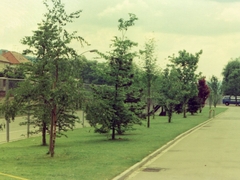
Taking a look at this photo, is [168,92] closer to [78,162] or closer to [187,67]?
[187,67]

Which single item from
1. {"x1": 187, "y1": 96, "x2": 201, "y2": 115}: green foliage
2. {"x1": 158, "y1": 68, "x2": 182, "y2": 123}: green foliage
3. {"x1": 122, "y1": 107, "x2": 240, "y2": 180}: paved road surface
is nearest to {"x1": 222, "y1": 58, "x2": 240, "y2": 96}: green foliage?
{"x1": 187, "y1": 96, "x2": 201, "y2": 115}: green foliage

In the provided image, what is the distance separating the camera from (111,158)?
13250 mm

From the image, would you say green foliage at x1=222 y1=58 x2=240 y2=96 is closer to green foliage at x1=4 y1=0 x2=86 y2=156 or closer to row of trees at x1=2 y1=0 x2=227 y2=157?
row of trees at x1=2 y1=0 x2=227 y2=157

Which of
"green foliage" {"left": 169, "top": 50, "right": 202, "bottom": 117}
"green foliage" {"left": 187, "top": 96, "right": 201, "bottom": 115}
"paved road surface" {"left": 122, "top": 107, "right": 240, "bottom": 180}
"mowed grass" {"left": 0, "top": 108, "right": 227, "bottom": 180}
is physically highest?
"green foliage" {"left": 169, "top": 50, "right": 202, "bottom": 117}

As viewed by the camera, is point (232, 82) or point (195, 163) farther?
point (232, 82)

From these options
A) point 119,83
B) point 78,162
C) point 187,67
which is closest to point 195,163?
point 78,162

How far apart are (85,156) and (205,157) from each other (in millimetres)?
3920

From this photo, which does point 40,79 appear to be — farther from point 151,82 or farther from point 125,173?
point 151,82

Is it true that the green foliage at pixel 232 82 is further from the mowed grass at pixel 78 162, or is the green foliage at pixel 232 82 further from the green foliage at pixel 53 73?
the green foliage at pixel 53 73

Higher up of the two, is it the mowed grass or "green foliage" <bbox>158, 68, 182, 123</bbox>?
"green foliage" <bbox>158, 68, 182, 123</bbox>

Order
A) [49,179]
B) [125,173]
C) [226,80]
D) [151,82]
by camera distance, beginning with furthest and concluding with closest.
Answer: [226,80]
[151,82]
[125,173]
[49,179]

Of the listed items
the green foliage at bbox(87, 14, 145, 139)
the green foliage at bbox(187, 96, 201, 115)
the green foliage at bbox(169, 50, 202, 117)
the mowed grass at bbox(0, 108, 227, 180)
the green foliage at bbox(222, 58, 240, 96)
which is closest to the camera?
the mowed grass at bbox(0, 108, 227, 180)

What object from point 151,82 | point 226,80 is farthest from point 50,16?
point 226,80

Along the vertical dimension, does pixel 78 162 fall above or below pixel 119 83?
below
